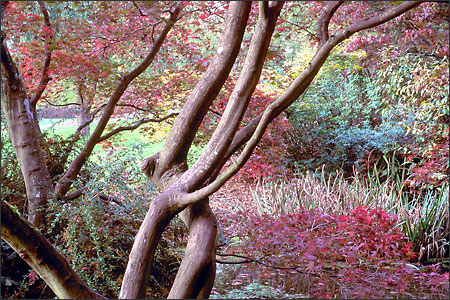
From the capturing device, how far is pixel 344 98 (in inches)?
247

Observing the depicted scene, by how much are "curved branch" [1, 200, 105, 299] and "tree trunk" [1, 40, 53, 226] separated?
880mm

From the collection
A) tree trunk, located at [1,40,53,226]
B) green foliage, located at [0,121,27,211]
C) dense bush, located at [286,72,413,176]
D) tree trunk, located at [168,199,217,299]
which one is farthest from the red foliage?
dense bush, located at [286,72,413,176]

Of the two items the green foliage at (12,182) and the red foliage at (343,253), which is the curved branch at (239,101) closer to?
the red foliage at (343,253)

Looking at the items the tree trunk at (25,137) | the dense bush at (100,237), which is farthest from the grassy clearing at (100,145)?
the tree trunk at (25,137)

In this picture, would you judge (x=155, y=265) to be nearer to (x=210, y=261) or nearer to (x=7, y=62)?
(x=210, y=261)

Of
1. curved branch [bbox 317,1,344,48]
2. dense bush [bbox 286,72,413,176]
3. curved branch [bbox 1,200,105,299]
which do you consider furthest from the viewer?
dense bush [bbox 286,72,413,176]

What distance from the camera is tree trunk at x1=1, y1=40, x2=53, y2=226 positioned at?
2346mm

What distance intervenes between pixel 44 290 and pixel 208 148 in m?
1.49

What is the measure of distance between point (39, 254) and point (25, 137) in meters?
1.00

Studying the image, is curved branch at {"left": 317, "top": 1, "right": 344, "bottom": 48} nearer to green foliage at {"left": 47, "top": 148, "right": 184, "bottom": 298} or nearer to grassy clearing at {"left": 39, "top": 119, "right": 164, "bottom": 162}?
green foliage at {"left": 47, "top": 148, "right": 184, "bottom": 298}

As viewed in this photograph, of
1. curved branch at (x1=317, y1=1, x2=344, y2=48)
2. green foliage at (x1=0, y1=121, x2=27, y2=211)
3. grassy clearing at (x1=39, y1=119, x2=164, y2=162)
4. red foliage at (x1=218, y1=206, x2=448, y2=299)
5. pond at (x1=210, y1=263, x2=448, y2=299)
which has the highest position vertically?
curved branch at (x1=317, y1=1, x2=344, y2=48)

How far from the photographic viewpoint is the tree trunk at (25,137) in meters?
2.35

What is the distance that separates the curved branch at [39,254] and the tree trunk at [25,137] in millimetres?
880

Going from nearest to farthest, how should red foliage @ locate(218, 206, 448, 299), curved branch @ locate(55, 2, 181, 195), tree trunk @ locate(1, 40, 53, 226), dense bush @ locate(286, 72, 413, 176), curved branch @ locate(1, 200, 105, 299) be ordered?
Result: curved branch @ locate(1, 200, 105, 299), tree trunk @ locate(1, 40, 53, 226), red foliage @ locate(218, 206, 448, 299), curved branch @ locate(55, 2, 181, 195), dense bush @ locate(286, 72, 413, 176)
